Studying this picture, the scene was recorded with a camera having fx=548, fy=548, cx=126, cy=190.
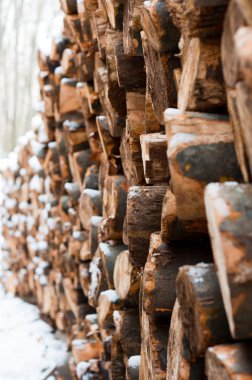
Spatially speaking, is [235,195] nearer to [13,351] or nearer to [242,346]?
[242,346]

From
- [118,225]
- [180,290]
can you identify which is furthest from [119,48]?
[180,290]

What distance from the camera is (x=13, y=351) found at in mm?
3693

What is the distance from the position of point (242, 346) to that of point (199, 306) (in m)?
0.08

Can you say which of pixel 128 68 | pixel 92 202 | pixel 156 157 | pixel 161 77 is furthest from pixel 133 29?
pixel 92 202

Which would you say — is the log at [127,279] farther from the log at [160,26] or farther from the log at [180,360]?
the log at [160,26]

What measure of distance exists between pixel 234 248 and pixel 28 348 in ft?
10.7

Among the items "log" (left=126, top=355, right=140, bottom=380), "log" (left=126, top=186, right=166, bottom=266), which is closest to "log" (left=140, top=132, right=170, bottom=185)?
"log" (left=126, top=186, right=166, bottom=266)

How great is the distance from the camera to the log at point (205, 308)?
0.81m


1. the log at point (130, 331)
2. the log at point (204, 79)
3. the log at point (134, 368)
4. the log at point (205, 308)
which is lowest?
the log at point (134, 368)

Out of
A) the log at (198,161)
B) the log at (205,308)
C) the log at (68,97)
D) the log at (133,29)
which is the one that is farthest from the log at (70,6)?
→ the log at (205,308)

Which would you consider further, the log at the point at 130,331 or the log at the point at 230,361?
the log at the point at 130,331

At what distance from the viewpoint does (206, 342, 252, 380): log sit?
73 cm

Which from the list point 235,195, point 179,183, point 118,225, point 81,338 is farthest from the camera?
point 81,338

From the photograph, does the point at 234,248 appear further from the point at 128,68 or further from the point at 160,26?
the point at 128,68
